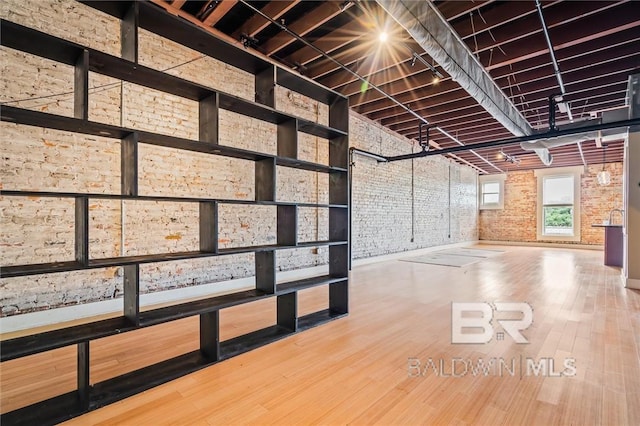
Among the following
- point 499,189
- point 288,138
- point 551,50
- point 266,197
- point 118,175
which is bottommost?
point 266,197

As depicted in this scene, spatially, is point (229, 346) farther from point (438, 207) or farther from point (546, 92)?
point (438, 207)

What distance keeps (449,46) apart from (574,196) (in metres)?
11.6

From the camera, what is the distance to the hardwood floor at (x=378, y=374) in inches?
75.0

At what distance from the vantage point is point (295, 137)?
10.4 ft

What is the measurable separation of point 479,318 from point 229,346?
2745 millimetres

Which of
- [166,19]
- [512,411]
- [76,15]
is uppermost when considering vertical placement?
[76,15]

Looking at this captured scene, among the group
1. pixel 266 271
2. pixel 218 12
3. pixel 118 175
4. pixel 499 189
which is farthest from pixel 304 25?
pixel 499 189

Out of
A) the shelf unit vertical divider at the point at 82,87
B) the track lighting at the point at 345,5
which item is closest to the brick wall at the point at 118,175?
the shelf unit vertical divider at the point at 82,87

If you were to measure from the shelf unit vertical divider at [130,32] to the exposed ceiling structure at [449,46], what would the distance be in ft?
5.78

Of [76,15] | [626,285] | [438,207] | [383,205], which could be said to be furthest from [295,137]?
[438,207]

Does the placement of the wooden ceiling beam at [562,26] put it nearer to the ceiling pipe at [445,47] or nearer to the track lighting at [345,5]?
the ceiling pipe at [445,47]

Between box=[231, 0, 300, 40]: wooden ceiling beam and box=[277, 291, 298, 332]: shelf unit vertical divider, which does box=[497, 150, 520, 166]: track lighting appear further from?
box=[277, 291, 298, 332]: shelf unit vertical divider

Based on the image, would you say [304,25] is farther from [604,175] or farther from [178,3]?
[604,175]

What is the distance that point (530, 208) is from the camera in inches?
504
